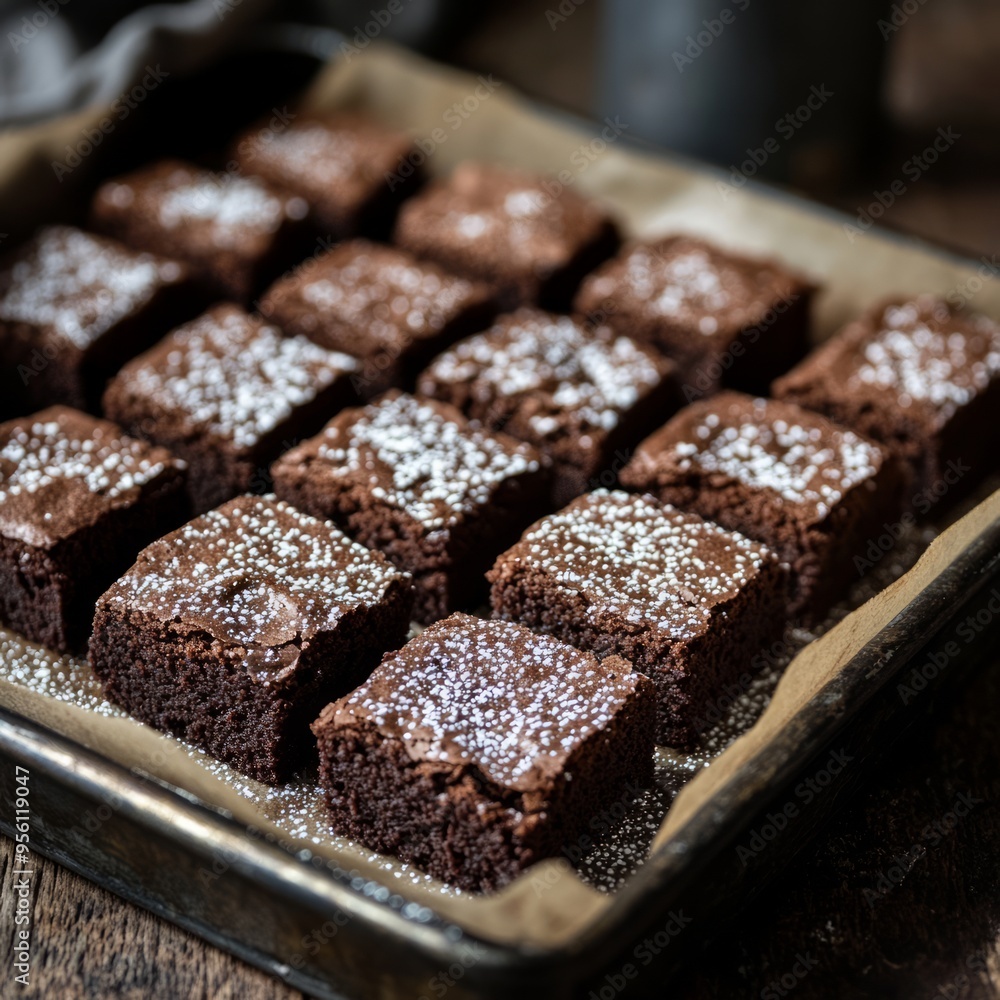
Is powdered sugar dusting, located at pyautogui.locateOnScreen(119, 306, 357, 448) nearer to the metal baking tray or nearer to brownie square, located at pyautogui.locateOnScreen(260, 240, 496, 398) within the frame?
brownie square, located at pyautogui.locateOnScreen(260, 240, 496, 398)

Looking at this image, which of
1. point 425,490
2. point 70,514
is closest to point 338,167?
point 425,490

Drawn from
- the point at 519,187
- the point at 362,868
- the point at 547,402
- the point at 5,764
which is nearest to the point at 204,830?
the point at 362,868

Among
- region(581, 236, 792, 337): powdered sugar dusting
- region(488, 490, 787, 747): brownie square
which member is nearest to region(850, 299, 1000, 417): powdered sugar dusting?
region(581, 236, 792, 337): powdered sugar dusting

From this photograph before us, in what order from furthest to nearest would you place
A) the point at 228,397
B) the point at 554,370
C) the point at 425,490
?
the point at 554,370 → the point at 228,397 → the point at 425,490

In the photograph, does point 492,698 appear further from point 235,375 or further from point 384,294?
point 384,294

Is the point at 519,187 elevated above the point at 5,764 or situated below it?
above

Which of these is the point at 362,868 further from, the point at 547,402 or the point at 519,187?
the point at 519,187
